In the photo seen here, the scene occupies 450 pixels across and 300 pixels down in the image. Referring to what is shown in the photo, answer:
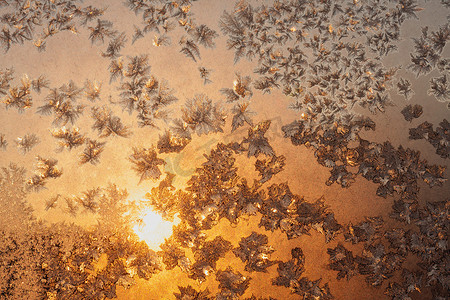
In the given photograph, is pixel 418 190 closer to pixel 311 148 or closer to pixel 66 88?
pixel 311 148

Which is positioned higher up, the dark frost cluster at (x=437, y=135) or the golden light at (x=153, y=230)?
the dark frost cluster at (x=437, y=135)

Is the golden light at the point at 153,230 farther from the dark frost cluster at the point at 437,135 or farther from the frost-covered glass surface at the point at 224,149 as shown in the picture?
the dark frost cluster at the point at 437,135

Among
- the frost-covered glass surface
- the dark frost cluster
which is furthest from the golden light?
the dark frost cluster

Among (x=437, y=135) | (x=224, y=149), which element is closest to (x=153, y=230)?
(x=224, y=149)

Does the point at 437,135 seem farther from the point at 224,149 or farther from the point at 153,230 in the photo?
the point at 153,230

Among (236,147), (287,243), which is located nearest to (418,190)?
(287,243)

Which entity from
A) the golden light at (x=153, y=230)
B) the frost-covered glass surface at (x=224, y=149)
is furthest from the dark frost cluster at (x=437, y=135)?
the golden light at (x=153, y=230)

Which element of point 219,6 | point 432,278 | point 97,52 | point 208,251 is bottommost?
point 432,278

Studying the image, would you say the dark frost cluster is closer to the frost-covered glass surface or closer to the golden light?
the frost-covered glass surface
